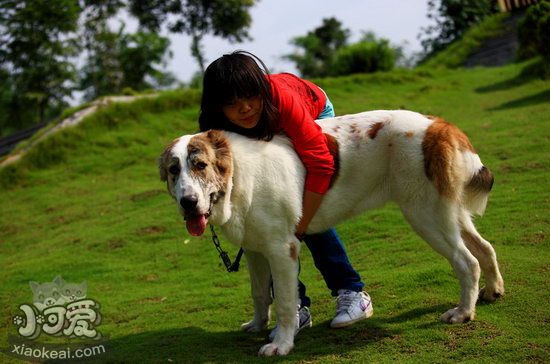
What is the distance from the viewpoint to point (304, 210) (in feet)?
16.0

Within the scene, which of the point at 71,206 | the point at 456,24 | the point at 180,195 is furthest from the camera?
the point at 456,24

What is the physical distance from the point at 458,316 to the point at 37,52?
97.0ft

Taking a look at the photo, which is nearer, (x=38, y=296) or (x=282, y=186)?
(x=282, y=186)

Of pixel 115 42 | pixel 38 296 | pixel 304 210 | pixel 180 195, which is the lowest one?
pixel 38 296

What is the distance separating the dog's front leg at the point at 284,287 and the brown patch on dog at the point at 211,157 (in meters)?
0.64

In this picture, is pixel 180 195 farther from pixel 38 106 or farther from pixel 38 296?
pixel 38 106

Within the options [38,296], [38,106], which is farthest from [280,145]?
[38,106]

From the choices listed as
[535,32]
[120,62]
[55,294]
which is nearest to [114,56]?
[120,62]

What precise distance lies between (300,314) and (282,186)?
43.7 inches

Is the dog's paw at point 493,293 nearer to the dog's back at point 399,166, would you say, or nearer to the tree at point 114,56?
the dog's back at point 399,166

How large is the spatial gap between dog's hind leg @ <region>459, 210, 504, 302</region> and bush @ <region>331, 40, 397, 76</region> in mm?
15918

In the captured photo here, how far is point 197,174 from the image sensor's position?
4.38 meters

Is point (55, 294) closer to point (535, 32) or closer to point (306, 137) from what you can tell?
point (306, 137)

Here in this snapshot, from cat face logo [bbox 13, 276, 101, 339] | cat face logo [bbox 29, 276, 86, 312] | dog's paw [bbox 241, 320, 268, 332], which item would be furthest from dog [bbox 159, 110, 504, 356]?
cat face logo [bbox 29, 276, 86, 312]
